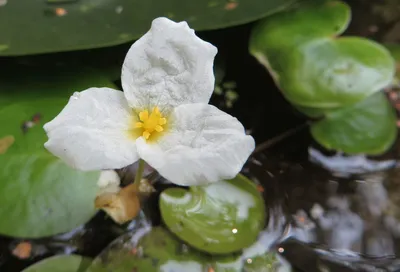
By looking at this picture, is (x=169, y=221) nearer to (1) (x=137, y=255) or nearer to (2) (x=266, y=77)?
(1) (x=137, y=255)

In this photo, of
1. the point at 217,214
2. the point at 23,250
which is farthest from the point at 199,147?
the point at 23,250

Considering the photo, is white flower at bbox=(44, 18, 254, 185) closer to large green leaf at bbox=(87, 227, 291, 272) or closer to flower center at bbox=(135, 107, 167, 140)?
flower center at bbox=(135, 107, 167, 140)

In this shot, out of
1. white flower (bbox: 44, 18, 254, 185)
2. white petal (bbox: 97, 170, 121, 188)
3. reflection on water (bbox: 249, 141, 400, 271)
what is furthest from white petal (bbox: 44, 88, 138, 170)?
reflection on water (bbox: 249, 141, 400, 271)

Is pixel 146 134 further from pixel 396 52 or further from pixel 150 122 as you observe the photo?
pixel 396 52

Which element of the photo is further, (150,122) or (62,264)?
(62,264)

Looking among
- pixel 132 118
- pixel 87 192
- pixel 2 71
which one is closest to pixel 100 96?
pixel 132 118
